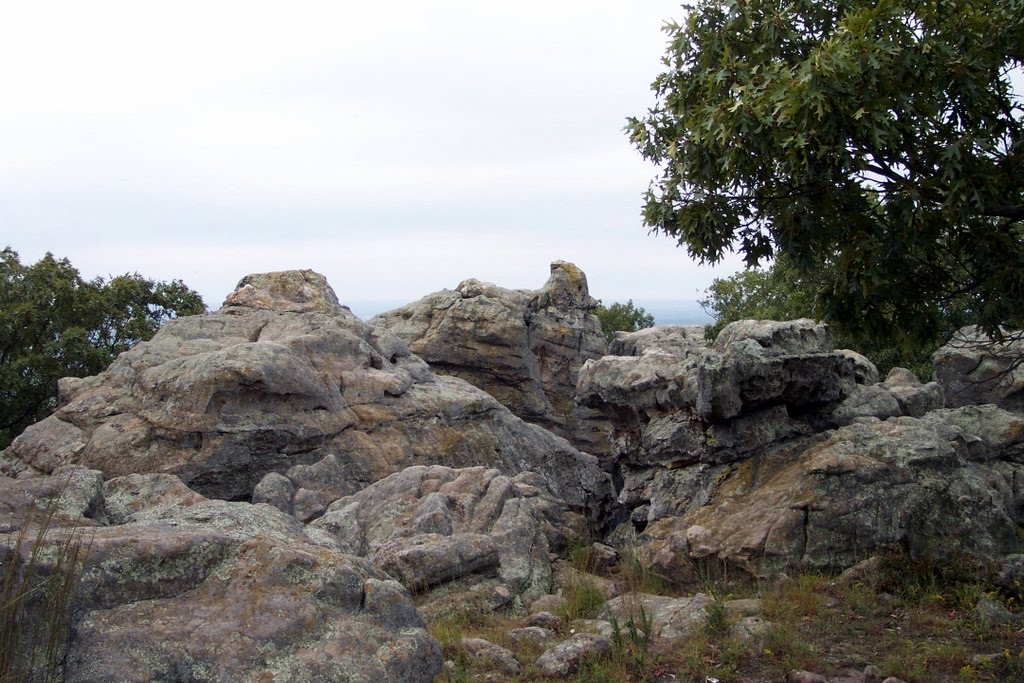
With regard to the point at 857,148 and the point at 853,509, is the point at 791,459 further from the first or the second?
the point at 857,148

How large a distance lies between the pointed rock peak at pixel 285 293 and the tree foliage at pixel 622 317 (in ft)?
104

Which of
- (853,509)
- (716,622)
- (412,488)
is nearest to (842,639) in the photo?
(716,622)

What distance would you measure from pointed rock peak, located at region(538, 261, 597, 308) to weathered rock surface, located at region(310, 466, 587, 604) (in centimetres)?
2046

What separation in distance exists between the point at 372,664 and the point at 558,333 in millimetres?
30274

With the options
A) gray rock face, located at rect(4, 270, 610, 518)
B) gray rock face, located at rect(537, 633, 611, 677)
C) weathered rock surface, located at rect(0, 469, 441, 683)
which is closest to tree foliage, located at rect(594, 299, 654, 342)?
gray rock face, located at rect(4, 270, 610, 518)

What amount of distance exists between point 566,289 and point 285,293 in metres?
14.9

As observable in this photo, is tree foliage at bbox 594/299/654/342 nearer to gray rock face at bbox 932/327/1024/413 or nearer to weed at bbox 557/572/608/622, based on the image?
gray rock face at bbox 932/327/1024/413

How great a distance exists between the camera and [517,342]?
33.4m

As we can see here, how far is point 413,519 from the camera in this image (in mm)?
13211

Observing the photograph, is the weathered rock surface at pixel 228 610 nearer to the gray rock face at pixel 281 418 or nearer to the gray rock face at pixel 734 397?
the gray rock face at pixel 281 418

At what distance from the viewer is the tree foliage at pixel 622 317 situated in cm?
5672

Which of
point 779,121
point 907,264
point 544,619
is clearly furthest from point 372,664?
point 907,264

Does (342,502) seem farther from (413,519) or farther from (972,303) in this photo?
(972,303)

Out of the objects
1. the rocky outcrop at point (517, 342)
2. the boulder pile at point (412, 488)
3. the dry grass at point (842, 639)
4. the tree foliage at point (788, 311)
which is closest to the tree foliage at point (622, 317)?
the tree foliage at point (788, 311)
